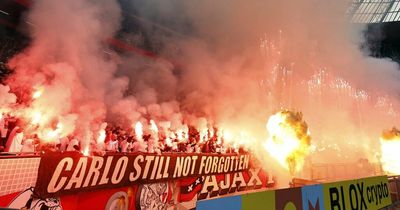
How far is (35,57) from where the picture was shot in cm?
634

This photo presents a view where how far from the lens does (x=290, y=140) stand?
32.8 feet

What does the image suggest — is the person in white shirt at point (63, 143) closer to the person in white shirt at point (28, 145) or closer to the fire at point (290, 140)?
the person in white shirt at point (28, 145)

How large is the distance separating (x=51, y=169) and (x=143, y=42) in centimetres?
869

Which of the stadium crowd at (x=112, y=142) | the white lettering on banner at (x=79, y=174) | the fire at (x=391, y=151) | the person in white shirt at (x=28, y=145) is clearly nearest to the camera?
the white lettering on banner at (x=79, y=174)

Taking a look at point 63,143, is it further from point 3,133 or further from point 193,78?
point 193,78

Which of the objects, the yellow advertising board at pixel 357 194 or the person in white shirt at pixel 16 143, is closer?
the yellow advertising board at pixel 357 194

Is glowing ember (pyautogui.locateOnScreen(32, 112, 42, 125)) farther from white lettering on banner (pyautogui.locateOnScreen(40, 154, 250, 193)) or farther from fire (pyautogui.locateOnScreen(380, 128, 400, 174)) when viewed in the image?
fire (pyautogui.locateOnScreen(380, 128, 400, 174))

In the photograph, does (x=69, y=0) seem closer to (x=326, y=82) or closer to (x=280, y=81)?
(x=280, y=81)

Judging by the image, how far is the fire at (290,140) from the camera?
32.6 feet

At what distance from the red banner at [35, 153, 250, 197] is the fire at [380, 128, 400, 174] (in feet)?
39.9

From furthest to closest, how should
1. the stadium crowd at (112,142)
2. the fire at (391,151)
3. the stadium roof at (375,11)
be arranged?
the stadium roof at (375,11) → the fire at (391,151) → the stadium crowd at (112,142)

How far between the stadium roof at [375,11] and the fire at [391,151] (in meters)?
14.2

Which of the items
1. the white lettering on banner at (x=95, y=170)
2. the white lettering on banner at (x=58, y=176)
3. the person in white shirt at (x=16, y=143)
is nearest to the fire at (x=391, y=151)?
the white lettering on banner at (x=95, y=170)

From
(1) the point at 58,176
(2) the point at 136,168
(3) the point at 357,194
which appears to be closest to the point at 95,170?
(1) the point at 58,176
